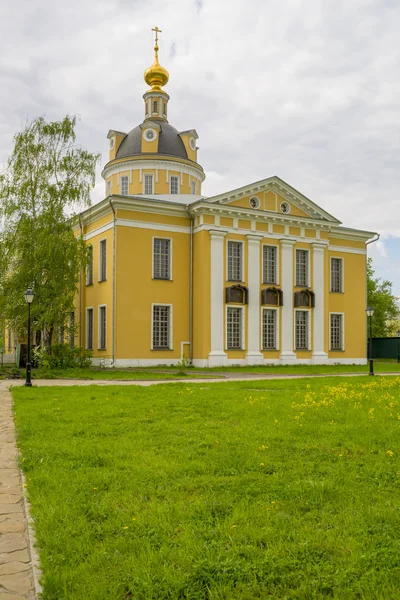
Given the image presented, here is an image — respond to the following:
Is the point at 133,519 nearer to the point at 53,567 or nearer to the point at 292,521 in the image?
the point at 53,567

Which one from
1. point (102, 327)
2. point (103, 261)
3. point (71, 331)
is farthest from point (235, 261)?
point (71, 331)

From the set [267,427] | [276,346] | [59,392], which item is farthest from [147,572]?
[276,346]

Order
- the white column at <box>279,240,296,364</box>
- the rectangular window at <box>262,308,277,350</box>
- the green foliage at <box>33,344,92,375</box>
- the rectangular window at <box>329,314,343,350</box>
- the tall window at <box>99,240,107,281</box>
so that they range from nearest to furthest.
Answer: the green foliage at <box>33,344,92,375</box>, the tall window at <box>99,240,107,281</box>, the rectangular window at <box>262,308,277,350</box>, the white column at <box>279,240,296,364</box>, the rectangular window at <box>329,314,343,350</box>

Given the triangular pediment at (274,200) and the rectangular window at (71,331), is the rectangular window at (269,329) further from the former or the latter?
the rectangular window at (71,331)

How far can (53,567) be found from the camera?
3852 millimetres

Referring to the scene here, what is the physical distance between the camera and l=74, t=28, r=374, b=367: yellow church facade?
28.9m

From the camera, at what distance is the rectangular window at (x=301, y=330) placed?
33.0 metres

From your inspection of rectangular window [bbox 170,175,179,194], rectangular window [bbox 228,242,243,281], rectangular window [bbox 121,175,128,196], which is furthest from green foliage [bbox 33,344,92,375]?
rectangular window [bbox 170,175,179,194]

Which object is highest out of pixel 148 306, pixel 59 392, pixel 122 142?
pixel 122 142

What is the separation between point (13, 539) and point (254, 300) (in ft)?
88.8

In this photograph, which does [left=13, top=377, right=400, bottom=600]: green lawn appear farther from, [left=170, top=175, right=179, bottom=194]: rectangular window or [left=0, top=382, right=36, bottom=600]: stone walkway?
[left=170, top=175, right=179, bottom=194]: rectangular window

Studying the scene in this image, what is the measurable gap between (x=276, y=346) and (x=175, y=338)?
567 cm

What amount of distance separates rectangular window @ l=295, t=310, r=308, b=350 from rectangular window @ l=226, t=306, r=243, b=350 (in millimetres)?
3895

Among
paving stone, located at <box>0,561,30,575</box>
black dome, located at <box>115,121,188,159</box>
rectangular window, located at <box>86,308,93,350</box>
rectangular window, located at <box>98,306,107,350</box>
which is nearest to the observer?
paving stone, located at <box>0,561,30,575</box>
